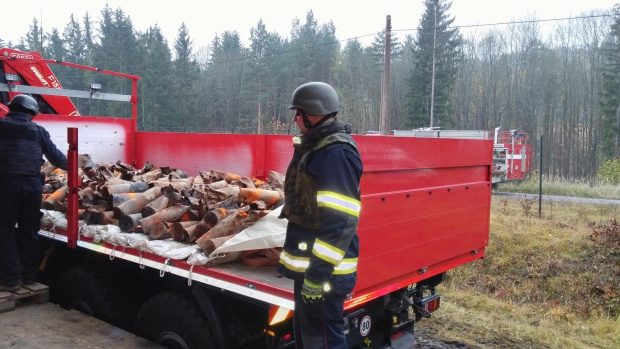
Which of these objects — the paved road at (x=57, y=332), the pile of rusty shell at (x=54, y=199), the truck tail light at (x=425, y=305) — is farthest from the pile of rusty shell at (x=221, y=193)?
the truck tail light at (x=425, y=305)

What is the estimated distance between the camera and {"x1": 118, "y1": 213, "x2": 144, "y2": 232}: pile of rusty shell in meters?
3.70

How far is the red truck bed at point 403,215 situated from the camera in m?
2.82

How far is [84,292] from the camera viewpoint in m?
4.03

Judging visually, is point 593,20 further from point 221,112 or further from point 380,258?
point 380,258

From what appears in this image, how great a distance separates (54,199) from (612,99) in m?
34.7

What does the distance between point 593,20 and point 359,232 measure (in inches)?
1549

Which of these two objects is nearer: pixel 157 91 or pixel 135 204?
pixel 135 204

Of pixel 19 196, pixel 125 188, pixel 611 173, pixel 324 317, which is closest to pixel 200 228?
pixel 324 317

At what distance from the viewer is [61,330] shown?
→ 3.31 meters

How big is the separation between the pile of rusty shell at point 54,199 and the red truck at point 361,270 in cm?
31

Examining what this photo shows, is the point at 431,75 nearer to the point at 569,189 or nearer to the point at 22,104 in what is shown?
the point at 569,189

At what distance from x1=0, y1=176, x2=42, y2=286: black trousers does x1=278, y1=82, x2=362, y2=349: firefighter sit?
2.48 metres

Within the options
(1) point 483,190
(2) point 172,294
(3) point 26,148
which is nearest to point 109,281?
(2) point 172,294

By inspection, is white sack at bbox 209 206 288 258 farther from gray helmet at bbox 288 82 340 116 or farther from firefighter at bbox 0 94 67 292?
firefighter at bbox 0 94 67 292
